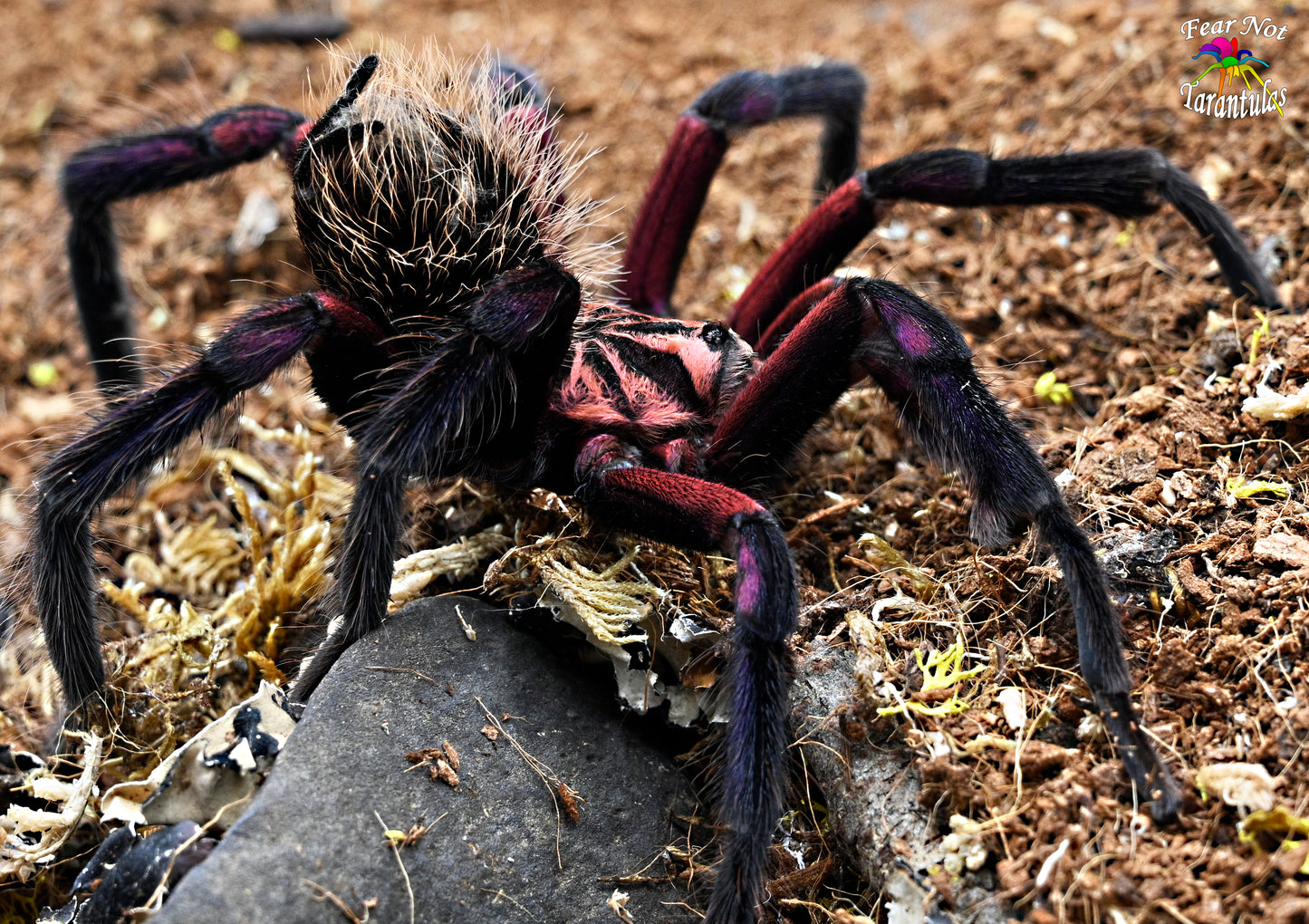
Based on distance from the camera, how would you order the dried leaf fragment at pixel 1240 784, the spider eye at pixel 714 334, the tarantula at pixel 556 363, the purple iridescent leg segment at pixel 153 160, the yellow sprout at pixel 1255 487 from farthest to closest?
the purple iridescent leg segment at pixel 153 160
the spider eye at pixel 714 334
the yellow sprout at pixel 1255 487
the tarantula at pixel 556 363
the dried leaf fragment at pixel 1240 784

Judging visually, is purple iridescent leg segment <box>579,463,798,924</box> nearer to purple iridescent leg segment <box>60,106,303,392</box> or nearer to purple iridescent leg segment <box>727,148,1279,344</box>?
purple iridescent leg segment <box>727,148,1279,344</box>

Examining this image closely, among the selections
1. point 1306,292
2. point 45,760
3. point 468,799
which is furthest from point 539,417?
point 1306,292

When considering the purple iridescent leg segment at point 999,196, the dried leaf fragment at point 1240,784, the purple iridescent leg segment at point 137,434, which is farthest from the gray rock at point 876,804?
the purple iridescent leg segment at point 137,434

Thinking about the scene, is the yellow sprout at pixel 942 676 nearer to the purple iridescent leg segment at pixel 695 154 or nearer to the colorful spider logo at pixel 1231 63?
the purple iridescent leg segment at pixel 695 154

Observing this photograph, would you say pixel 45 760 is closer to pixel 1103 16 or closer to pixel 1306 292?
pixel 1306 292

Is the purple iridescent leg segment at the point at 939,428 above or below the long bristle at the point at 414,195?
below

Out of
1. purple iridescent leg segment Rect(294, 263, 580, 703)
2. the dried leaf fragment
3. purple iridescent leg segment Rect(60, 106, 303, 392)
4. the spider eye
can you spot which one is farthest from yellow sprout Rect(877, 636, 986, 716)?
purple iridescent leg segment Rect(60, 106, 303, 392)
